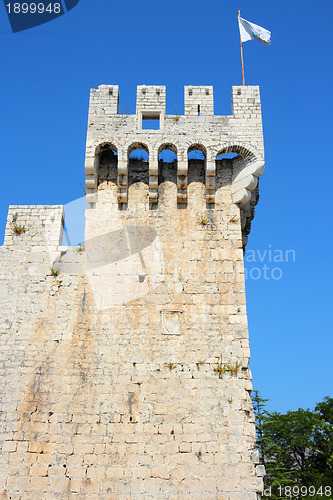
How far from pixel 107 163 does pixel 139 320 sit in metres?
4.28

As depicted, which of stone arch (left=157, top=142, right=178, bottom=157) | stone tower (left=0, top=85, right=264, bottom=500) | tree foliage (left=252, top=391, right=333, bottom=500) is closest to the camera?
stone tower (left=0, top=85, right=264, bottom=500)

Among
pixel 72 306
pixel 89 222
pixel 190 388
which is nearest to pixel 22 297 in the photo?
pixel 72 306

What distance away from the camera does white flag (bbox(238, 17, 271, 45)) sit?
46.5ft

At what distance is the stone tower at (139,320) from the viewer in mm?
9719

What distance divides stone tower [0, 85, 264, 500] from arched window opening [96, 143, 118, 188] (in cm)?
4

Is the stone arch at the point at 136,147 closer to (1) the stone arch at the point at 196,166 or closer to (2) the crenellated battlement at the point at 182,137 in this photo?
(2) the crenellated battlement at the point at 182,137

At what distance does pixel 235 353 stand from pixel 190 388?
122 cm

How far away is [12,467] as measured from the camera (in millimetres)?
9727

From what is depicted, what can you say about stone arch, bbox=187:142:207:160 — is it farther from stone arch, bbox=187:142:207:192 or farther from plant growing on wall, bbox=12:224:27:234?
plant growing on wall, bbox=12:224:27:234

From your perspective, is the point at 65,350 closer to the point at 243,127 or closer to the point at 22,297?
the point at 22,297

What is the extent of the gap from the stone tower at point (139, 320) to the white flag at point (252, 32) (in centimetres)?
197

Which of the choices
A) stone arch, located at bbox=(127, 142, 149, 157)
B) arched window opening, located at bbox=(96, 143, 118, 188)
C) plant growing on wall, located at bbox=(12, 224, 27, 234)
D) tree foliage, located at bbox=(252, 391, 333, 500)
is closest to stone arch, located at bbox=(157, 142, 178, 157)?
stone arch, located at bbox=(127, 142, 149, 157)

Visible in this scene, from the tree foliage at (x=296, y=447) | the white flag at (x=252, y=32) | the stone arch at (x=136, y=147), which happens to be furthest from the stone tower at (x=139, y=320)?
the tree foliage at (x=296, y=447)

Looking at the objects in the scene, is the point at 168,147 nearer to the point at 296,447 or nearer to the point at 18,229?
the point at 18,229
